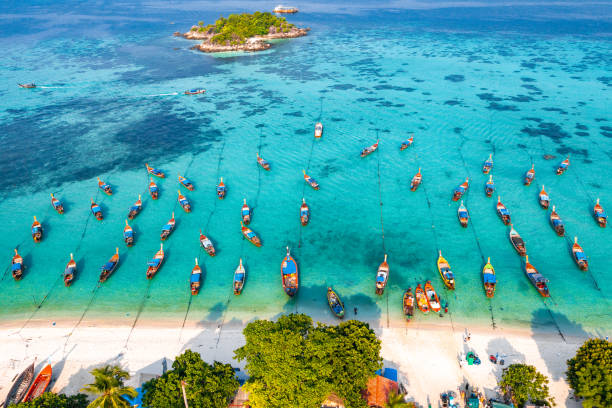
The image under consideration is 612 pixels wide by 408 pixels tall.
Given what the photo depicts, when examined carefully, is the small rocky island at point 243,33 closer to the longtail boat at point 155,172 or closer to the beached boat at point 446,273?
the longtail boat at point 155,172

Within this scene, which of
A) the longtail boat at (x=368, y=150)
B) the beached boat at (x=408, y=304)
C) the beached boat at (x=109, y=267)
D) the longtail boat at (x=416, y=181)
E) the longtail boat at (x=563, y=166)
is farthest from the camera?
the longtail boat at (x=368, y=150)

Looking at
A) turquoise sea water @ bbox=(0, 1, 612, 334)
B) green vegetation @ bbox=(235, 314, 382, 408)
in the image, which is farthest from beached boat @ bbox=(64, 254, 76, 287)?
green vegetation @ bbox=(235, 314, 382, 408)

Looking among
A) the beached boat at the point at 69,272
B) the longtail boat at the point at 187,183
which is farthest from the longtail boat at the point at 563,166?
the beached boat at the point at 69,272

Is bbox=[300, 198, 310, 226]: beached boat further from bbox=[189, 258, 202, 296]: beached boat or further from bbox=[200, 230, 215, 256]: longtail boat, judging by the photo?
bbox=[189, 258, 202, 296]: beached boat

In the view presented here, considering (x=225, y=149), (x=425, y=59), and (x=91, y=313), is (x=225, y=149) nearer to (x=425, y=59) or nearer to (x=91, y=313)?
(x=91, y=313)

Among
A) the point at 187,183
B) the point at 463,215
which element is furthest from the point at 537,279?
the point at 187,183
